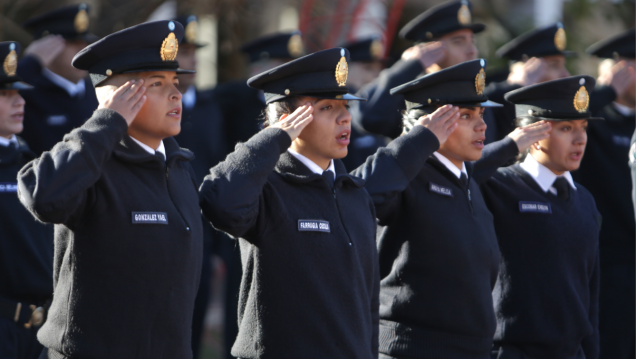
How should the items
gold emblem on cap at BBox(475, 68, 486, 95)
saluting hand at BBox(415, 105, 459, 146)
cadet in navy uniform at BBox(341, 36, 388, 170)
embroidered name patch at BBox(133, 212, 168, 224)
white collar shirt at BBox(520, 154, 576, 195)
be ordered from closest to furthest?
embroidered name patch at BBox(133, 212, 168, 224) → saluting hand at BBox(415, 105, 459, 146) → gold emblem on cap at BBox(475, 68, 486, 95) → white collar shirt at BBox(520, 154, 576, 195) → cadet in navy uniform at BBox(341, 36, 388, 170)

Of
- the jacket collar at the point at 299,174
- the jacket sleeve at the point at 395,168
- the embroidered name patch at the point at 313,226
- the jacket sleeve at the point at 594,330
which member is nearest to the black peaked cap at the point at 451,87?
the jacket sleeve at the point at 395,168

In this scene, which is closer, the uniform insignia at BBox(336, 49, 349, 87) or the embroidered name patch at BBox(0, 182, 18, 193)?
the uniform insignia at BBox(336, 49, 349, 87)

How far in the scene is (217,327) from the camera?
29.2ft

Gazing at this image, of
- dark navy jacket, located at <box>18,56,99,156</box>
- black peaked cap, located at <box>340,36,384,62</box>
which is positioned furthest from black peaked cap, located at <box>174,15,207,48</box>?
black peaked cap, located at <box>340,36,384,62</box>

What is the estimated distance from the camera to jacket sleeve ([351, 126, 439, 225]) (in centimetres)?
425

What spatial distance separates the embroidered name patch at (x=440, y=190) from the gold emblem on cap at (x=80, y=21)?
3094 millimetres

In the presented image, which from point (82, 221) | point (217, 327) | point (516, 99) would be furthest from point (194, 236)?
point (217, 327)

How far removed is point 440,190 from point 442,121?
34 cm

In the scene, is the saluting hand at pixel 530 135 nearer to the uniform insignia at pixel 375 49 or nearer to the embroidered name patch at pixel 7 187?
the embroidered name patch at pixel 7 187

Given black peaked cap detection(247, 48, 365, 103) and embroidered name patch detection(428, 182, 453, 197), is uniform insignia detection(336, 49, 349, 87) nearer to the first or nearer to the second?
black peaked cap detection(247, 48, 365, 103)

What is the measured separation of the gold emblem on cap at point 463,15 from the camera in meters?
6.52

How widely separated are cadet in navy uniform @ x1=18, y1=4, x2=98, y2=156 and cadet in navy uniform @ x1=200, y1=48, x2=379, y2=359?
234 centimetres

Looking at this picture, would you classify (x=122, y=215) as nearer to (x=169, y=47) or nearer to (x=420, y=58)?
(x=169, y=47)

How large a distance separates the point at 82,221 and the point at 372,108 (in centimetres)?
298
